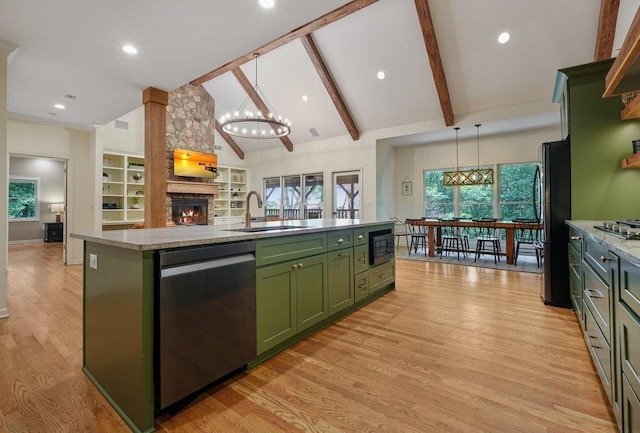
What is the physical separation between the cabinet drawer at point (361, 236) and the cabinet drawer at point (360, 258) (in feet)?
0.17

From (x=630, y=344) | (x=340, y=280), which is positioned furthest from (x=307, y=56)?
(x=630, y=344)

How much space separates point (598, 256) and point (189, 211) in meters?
7.73

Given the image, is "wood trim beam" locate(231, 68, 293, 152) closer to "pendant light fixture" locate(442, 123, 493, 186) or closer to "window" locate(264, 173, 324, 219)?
"window" locate(264, 173, 324, 219)

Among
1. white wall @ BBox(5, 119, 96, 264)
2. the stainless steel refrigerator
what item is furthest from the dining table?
white wall @ BBox(5, 119, 96, 264)

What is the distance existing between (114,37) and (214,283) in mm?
2823

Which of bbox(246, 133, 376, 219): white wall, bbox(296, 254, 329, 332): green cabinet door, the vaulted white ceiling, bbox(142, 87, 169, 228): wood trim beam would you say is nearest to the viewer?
bbox(296, 254, 329, 332): green cabinet door

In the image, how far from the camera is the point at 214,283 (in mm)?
1740

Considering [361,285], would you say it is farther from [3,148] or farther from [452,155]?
[452,155]

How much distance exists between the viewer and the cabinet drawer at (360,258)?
3.15m

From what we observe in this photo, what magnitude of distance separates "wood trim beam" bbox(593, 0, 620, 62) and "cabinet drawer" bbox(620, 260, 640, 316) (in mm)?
4781

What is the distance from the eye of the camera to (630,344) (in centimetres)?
124

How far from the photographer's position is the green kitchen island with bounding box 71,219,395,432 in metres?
1.50

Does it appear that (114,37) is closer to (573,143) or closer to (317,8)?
(317,8)

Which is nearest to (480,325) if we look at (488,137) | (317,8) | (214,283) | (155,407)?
(214,283)
